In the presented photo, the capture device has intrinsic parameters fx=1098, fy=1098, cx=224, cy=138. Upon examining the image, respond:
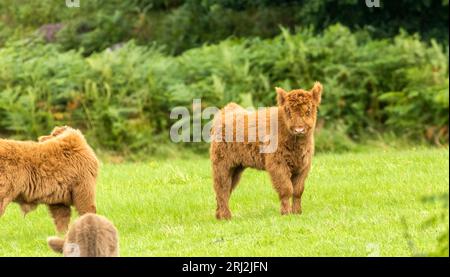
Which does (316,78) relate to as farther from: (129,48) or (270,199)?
(270,199)

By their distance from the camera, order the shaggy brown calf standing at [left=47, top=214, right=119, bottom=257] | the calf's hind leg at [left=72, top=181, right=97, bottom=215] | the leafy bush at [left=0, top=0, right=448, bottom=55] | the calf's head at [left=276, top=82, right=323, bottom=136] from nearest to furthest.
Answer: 1. the shaggy brown calf standing at [left=47, top=214, right=119, bottom=257]
2. the calf's hind leg at [left=72, top=181, right=97, bottom=215]
3. the calf's head at [left=276, top=82, right=323, bottom=136]
4. the leafy bush at [left=0, top=0, right=448, bottom=55]

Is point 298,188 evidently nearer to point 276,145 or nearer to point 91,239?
point 276,145

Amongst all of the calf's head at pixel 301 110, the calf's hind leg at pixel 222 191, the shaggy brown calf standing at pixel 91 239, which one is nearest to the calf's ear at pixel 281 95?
the calf's head at pixel 301 110

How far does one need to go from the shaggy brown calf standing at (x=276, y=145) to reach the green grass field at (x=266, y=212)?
0.39 m

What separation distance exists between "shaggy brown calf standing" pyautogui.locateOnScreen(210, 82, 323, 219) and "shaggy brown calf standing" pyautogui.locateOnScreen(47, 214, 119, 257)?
15.0ft

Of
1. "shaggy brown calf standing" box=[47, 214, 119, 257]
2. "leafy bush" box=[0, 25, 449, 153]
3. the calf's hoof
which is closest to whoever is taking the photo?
"shaggy brown calf standing" box=[47, 214, 119, 257]

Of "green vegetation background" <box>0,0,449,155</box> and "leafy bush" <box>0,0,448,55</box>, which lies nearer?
"green vegetation background" <box>0,0,449,155</box>

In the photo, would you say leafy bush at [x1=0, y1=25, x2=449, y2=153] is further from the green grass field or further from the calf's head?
the calf's head

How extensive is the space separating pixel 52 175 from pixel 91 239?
405 centimetres

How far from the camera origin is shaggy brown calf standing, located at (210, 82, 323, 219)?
1316 cm

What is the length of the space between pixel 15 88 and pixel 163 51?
6.44 meters

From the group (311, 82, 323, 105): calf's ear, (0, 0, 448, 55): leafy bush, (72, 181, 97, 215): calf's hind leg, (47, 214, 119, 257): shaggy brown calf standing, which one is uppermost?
(0, 0, 448, 55): leafy bush

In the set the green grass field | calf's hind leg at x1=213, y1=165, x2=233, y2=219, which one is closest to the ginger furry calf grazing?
the green grass field

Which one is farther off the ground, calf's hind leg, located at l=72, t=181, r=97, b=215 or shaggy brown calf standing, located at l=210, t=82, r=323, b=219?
shaggy brown calf standing, located at l=210, t=82, r=323, b=219
